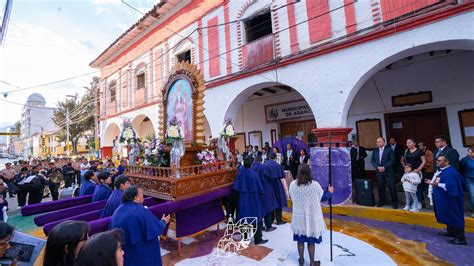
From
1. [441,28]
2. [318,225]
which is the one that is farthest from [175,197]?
[441,28]

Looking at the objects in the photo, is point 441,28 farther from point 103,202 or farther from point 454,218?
point 103,202

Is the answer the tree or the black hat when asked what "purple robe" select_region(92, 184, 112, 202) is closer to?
the black hat

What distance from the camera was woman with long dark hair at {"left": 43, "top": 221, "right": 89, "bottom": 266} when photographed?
4.49ft

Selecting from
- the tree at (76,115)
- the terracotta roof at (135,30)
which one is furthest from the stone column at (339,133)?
the tree at (76,115)

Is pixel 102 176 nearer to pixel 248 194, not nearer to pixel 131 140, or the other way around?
pixel 131 140

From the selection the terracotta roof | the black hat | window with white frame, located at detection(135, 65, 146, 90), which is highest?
the terracotta roof

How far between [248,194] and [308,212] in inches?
54.2

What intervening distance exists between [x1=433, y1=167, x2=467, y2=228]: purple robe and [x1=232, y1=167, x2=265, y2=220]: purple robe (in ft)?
10.2

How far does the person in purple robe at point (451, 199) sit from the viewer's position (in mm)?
3867

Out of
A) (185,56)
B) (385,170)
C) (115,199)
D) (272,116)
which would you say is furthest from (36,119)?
(385,170)

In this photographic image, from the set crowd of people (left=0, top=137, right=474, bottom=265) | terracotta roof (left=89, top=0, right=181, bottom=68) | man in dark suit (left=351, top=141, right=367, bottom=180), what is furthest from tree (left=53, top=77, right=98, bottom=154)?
man in dark suit (left=351, top=141, right=367, bottom=180)

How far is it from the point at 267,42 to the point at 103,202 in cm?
676

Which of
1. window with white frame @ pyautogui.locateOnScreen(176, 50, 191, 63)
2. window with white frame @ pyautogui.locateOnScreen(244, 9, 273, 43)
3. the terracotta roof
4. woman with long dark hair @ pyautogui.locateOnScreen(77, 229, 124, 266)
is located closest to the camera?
woman with long dark hair @ pyautogui.locateOnScreen(77, 229, 124, 266)

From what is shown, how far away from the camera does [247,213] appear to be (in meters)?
4.25
